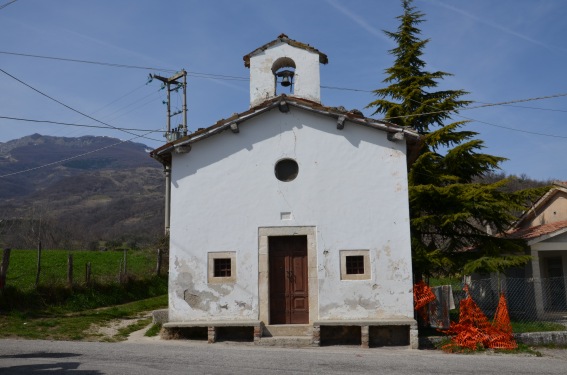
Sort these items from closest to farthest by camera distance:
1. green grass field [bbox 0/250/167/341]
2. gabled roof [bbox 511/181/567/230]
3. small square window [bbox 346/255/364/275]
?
small square window [bbox 346/255/364/275] → green grass field [bbox 0/250/167/341] → gabled roof [bbox 511/181/567/230]

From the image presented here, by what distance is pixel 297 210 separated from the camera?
44.1ft

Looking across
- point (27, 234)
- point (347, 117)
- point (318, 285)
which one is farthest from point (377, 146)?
point (27, 234)

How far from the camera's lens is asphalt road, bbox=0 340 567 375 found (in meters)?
8.98

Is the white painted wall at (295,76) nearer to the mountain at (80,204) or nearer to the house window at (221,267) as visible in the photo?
the house window at (221,267)

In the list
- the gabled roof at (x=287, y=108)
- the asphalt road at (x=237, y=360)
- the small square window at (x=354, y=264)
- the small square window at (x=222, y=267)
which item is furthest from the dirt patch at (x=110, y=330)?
the small square window at (x=354, y=264)

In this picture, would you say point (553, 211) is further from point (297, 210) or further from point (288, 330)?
point (288, 330)

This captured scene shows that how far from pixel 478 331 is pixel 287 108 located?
23.3 feet

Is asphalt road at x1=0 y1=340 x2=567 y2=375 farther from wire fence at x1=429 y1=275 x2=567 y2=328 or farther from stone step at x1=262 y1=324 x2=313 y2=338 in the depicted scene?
wire fence at x1=429 y1=275 x2=567 y2=328

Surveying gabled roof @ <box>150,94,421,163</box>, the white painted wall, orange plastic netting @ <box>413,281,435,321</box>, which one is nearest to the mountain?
the white painted wall

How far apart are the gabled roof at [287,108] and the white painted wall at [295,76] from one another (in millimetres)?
1184

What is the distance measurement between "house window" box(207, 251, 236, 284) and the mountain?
2535 centimetres

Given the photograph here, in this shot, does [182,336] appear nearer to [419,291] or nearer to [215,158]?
[215,158]

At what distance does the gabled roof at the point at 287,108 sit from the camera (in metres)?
13.4

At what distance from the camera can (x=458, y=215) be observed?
52.1 ft
